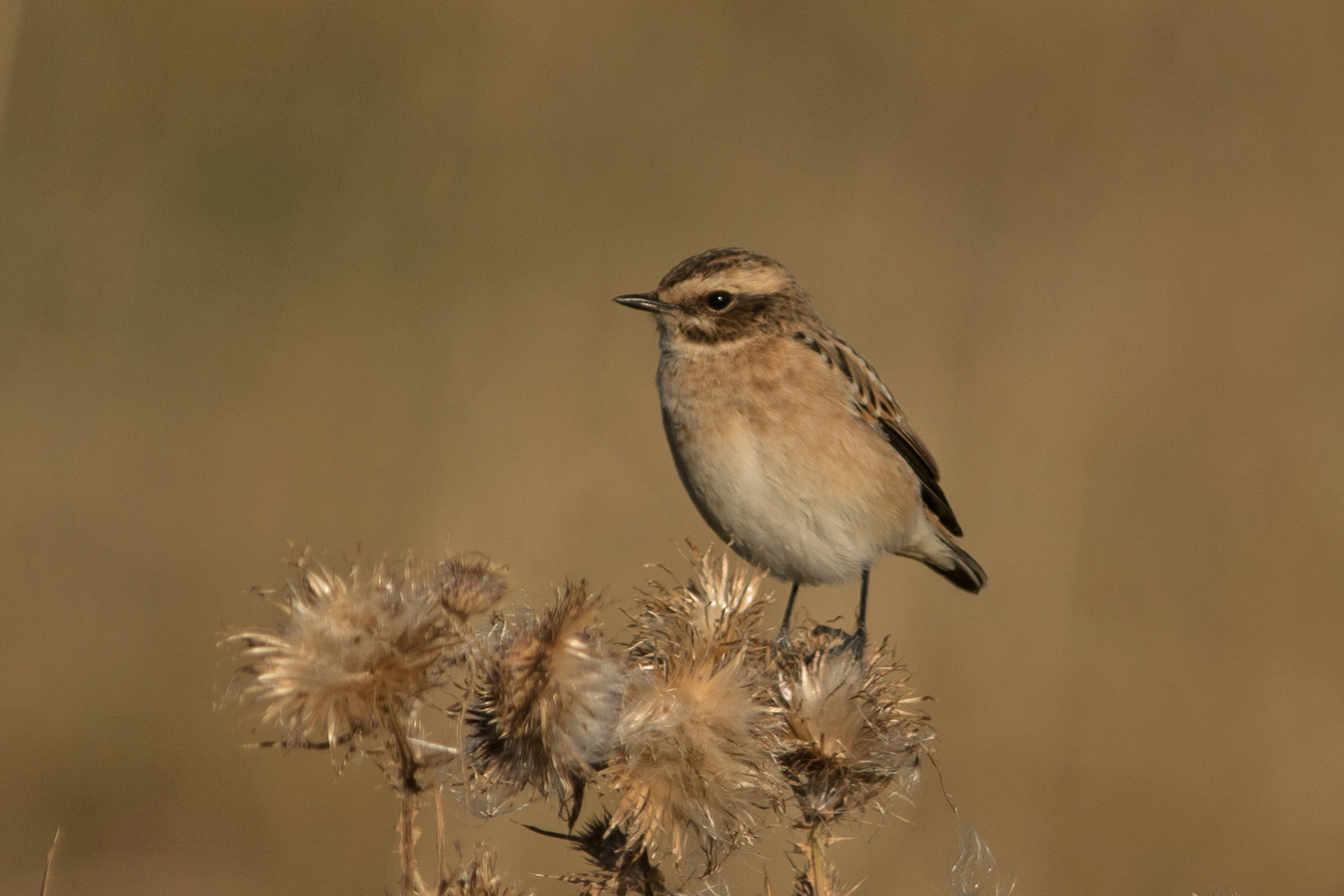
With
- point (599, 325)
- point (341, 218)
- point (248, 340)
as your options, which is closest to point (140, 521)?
point (248, 340)

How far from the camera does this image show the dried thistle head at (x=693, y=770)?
2.69 metres

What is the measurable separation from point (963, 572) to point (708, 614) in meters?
3.75

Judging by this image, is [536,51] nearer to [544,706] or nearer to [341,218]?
[341,218]

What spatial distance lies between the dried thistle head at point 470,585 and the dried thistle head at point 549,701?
16 centimetres

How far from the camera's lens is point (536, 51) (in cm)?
876

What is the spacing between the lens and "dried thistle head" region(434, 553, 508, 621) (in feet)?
8.05

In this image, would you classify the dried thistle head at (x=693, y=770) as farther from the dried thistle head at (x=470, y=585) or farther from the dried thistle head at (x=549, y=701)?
the dried thistle head at (x=470, y=585)

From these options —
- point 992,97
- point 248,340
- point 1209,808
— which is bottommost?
point 1209,808

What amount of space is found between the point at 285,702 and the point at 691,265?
3.55 metres

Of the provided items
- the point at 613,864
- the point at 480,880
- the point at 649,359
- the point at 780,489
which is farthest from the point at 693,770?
the point at 649,359

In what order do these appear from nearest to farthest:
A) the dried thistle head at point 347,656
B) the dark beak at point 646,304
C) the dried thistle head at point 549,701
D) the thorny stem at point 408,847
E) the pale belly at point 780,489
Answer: the thorny stem at point 408,847 < the dried thistle head at point 347,656 < the dried thistle head at point 549,701 < the pale belly at point 780,489 < the dark beak at point 646,304

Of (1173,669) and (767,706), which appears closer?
(767,706)

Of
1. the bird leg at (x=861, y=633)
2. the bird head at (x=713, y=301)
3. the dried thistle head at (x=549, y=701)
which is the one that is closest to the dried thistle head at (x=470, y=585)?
the dried thistle head at (x=549, y=701)

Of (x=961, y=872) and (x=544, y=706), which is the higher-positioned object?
(x=544, y=706)
